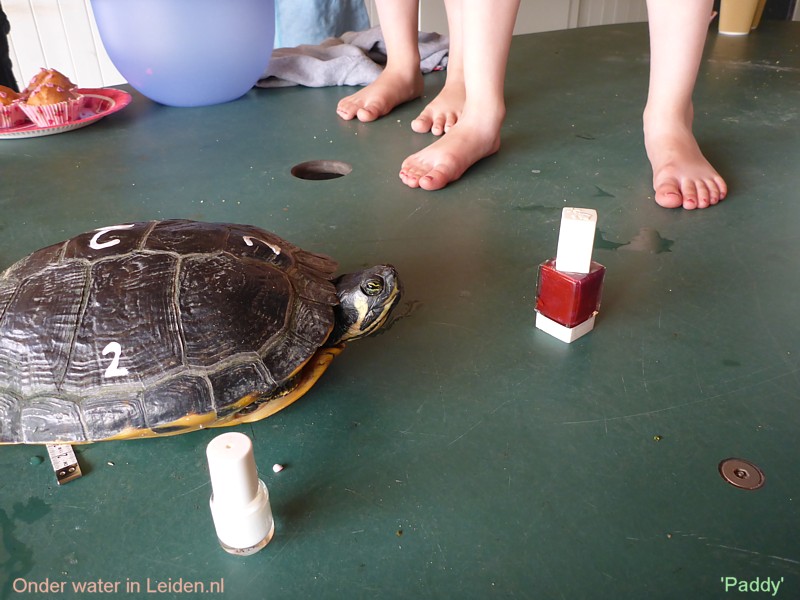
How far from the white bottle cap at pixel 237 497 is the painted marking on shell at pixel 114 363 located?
0.17 meters

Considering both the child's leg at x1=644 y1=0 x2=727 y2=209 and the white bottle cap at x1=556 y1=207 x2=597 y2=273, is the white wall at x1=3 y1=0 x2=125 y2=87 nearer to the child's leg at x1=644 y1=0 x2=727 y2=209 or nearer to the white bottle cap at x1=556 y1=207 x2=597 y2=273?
the child's leg at x1=644 y1=0 x2=727 y2=209

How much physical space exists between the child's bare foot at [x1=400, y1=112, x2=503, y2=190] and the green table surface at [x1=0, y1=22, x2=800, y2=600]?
0.03m

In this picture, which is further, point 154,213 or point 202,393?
point 154,213

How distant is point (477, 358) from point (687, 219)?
55 centimetres

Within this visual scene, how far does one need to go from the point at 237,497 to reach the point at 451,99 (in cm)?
127

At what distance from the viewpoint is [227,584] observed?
0.53 m

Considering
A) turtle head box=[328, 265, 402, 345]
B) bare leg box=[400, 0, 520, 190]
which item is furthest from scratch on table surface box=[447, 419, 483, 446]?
bare leg box=[400, 0, 520, 190]

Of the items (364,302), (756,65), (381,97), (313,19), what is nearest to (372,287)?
(364,302)

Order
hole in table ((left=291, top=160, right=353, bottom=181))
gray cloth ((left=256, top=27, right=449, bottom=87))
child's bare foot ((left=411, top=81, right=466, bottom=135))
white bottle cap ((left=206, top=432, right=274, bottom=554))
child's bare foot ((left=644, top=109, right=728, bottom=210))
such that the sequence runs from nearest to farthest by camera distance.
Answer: white bottle cap ((left=206, top=432, right=274, bottom=554)) < child's bare foot ((left=644, top=109, right=728, bottom=210)) < hole in table ((left=291, top=160, right=353, bottom=181)) < child's bare foot ((left=411, top=81, right=466, bottom=135)) < gray cloth ((left=256, top=27, right=449, bottom=87))

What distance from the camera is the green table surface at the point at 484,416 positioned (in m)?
0.54

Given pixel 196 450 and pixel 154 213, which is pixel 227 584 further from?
pixel 154 213

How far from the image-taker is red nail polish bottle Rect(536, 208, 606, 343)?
29.4 inches

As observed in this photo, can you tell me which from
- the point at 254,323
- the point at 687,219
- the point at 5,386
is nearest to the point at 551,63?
the point at 687,219

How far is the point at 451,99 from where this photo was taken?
156 cm
